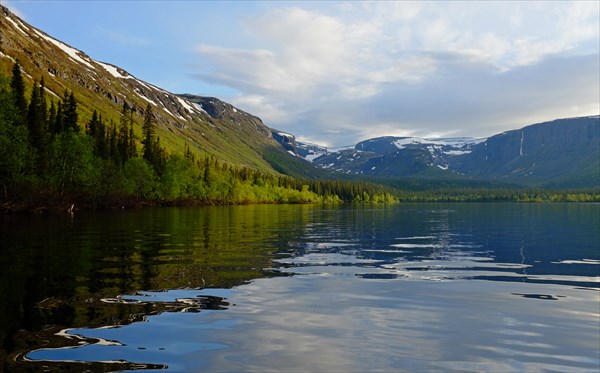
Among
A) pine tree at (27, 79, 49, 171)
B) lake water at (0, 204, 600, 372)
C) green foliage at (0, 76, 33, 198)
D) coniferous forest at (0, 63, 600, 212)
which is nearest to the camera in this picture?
lake water at (0, 204, 600, 372)

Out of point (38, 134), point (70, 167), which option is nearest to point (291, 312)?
point (38, 134)

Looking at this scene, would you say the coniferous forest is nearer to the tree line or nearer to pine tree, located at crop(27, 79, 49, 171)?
the tree line

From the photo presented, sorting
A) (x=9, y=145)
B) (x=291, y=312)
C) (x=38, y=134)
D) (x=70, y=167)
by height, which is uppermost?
(x=38, y=134)

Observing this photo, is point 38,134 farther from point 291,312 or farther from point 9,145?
point 291,312

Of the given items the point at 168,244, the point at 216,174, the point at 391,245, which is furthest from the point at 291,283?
the point at 216,174

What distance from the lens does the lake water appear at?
10.5 metres

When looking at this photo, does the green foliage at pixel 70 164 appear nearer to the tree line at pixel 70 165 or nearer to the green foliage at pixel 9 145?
the tree line at pixel 70 165

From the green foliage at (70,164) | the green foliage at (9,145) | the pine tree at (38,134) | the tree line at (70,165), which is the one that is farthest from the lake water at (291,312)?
the green foliage at (70,164)

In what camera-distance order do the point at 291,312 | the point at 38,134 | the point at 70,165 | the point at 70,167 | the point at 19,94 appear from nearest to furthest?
1. the point at 291,312
2. the point at 38,134
3. the point at 19,94
4. the point at 70,167
5. the point at 70,165

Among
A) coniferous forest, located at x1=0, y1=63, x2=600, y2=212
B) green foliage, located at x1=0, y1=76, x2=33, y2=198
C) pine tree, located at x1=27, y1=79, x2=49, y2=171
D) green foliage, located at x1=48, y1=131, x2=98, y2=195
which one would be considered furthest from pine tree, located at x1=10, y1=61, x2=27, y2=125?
green foliage, located at x1=0, y1=76, x2=33, y2=198

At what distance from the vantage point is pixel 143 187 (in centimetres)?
13262

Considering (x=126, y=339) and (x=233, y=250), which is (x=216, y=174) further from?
(x=126, y=339)

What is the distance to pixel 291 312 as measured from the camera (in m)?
15.1

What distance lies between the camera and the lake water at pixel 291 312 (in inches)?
415
